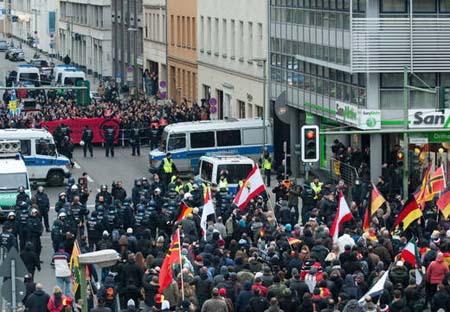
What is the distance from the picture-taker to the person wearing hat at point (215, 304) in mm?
29234

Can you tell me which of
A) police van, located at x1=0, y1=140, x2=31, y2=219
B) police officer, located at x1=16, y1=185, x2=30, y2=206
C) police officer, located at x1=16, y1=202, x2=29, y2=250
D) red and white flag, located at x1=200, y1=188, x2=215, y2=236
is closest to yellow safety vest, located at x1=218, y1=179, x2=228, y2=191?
police van, located at x1=0, y1=140, x2=31, y2=219

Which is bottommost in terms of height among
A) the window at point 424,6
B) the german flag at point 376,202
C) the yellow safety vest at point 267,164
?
the yellow safety vest at point 267,164

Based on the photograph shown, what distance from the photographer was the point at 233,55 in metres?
72.4

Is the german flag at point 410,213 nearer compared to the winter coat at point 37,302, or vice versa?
the winter coat at point 37,302

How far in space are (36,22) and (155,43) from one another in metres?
67.3

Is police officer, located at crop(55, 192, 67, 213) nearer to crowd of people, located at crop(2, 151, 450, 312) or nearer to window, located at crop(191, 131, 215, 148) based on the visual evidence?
crowd of people, located at crop(2, 151, 450, 312)

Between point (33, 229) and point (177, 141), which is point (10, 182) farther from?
point (177, 141)

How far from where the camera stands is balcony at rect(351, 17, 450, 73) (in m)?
51.7

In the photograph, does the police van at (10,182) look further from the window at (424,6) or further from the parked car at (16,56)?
the parked car at (16,56)

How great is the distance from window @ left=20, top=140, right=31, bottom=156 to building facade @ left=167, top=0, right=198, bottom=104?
25.2m

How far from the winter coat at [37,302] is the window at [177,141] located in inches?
1126

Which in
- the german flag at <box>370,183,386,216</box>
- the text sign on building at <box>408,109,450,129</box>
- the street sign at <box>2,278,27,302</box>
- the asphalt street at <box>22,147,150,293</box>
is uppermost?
the text sign on building at <box>408,109,450,129</box>

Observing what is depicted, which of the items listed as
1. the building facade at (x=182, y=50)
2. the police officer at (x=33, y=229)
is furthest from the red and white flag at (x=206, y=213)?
the building facade at (x=182, y=50)

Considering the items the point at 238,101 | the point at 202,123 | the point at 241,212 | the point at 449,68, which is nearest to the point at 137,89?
the point at 238,101
